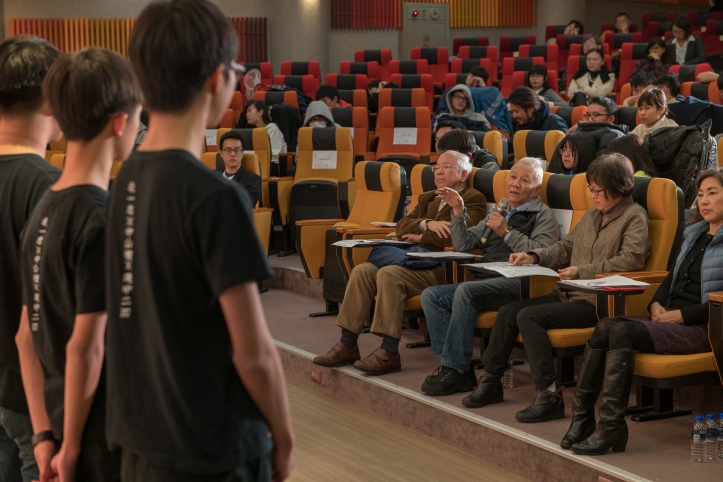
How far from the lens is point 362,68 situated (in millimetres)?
11984

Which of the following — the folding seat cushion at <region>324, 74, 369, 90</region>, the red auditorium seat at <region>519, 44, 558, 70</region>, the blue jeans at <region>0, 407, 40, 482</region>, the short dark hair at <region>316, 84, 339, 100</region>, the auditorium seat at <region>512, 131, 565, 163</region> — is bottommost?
the blue jeans at <region>0, 407, 40, 482</region>

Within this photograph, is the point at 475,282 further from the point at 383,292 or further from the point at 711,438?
the point at 711,438

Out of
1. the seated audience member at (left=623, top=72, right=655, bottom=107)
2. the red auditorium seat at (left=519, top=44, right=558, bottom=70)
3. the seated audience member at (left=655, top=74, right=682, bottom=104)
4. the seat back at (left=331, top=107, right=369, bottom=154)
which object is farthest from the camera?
the red auditorium seat at (left=519, top=44, right=558, bottom=70)

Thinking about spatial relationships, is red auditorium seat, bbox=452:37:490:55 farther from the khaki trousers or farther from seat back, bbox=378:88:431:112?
the khaki trousers

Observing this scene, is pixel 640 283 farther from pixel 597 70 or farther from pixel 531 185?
pixel 597 70

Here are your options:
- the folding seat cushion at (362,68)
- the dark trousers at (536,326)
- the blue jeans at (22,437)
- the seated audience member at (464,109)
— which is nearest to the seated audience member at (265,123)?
the seated audience member at (464,109)

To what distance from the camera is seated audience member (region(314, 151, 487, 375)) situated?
4094mm

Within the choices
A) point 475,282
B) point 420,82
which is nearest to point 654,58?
point 420,82

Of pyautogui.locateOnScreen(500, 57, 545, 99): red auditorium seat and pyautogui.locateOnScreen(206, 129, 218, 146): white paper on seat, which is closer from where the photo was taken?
pyautogui.locateOnScreen(206, 129, 218, 146): white paper on seat

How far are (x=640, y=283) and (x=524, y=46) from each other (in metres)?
9.19

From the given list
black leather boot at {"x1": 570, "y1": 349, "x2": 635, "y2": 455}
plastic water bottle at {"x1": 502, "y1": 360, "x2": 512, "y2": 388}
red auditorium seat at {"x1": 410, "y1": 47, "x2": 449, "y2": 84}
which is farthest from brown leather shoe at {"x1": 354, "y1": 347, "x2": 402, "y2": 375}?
red auditorium seat at {"x1": 410, "y1": 47, "x2": 449, "y2": 84}

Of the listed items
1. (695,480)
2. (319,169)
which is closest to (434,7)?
(319,169)

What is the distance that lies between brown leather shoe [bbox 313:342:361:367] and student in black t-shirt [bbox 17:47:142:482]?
278 cm

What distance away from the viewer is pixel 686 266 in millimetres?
3303
